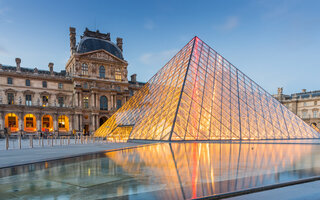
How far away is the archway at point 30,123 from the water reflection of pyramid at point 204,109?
24.9 meters

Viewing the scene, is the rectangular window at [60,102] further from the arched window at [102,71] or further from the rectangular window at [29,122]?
the arched window at [102,71]

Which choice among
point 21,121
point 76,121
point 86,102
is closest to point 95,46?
point 86,102

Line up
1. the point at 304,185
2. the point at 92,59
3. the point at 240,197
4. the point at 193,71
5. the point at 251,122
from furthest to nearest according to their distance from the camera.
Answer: the point at 92,59 < the point at 193,71 < the point at 251,122 < the point at 304,185 < the point at 240,197

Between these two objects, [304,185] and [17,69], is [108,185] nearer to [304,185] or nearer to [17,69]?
[304,185]

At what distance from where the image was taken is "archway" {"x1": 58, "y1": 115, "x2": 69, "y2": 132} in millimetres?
43294

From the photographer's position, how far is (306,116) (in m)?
56.5

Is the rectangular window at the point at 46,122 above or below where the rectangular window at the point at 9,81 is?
below

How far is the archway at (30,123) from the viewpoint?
40.5 meters

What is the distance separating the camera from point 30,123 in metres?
41.9

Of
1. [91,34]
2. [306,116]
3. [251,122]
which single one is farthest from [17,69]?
[306,116]

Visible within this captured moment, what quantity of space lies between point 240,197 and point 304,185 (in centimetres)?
133

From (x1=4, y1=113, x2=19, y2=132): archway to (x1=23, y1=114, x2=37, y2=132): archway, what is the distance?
4.40 ft

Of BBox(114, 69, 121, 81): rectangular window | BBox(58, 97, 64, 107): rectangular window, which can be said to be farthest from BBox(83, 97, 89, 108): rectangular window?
BBox(114, 69, 121, 81): rectangular window

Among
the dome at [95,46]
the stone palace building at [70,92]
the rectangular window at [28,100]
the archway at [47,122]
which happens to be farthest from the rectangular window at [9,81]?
the dome at [95,46]
